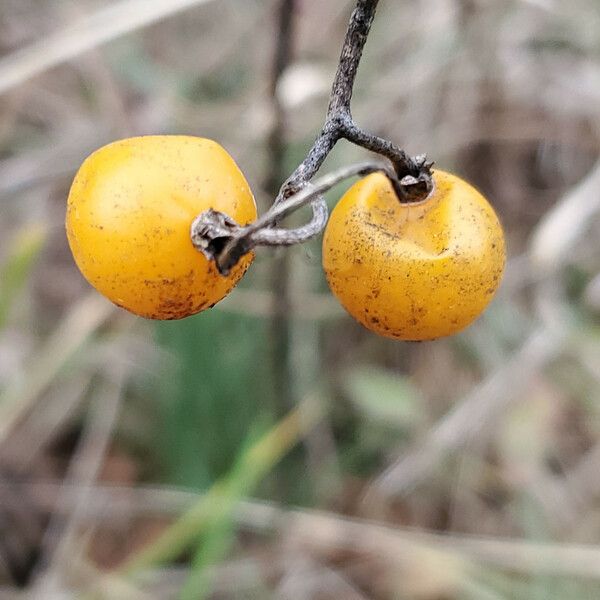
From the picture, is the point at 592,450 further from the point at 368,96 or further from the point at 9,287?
the point at 9,287

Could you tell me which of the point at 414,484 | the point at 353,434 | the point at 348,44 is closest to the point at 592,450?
the point at 414,484

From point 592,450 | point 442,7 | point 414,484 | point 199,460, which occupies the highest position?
point 442,7

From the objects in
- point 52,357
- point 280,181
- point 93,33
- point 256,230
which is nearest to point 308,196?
point 256,230

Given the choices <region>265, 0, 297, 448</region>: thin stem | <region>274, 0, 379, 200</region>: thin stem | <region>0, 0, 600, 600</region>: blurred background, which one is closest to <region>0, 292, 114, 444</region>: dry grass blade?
<region>0, 0, 600, 600</region>: blurred background

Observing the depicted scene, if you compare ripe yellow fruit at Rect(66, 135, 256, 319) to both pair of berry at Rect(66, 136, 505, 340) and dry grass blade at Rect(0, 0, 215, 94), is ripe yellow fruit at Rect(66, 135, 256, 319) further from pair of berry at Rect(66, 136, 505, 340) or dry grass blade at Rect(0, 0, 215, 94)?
dry grass blade at Rect(0, 0, 215, 94)

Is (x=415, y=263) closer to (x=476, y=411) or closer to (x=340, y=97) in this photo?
(x=340, y=97)

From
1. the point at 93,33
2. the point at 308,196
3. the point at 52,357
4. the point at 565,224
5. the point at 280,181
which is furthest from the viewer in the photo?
the point at 52,357
